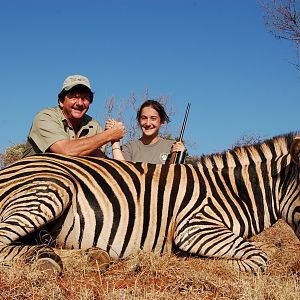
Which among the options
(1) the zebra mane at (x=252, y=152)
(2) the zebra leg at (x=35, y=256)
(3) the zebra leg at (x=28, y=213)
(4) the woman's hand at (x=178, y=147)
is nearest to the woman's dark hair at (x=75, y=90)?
(4) the woman's hand at (x=178, y=147)

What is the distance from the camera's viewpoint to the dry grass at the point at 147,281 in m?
2.45

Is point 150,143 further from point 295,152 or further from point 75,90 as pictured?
point 295,152

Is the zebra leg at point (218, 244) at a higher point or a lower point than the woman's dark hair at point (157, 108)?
lower

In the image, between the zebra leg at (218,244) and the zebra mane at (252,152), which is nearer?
the zebra leg at (218,244)

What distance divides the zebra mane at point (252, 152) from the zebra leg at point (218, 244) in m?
0.64

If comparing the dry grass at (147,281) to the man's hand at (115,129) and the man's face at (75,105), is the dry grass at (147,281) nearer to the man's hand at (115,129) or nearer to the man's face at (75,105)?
the man's hand at (115,129)

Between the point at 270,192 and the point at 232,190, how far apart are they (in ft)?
0.98

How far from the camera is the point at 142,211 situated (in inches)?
148

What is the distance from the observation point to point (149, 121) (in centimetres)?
581

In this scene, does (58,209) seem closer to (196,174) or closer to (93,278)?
(93,278)

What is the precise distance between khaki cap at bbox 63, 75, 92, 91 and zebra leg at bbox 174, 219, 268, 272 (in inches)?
79.4

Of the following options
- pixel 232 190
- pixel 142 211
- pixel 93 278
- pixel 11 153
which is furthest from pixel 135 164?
pixel 11 153

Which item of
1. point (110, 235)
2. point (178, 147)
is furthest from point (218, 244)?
point (178, 147)

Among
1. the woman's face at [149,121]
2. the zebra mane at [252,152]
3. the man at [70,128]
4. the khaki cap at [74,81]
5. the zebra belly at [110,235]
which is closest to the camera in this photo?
the zebra belly at [110,235]
